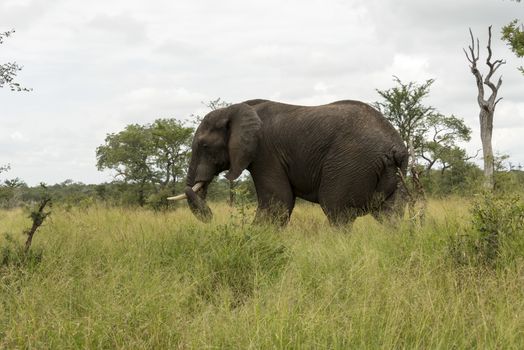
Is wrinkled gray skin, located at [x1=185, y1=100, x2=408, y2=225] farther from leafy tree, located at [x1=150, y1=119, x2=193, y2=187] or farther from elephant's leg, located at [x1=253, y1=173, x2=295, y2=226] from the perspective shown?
leafy tree, located at [x1=150, y1=119, x2=193, y2=187]

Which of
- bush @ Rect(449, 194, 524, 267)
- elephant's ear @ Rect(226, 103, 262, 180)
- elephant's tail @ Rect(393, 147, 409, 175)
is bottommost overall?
bush @ Rect(449, 194, 524, 267)

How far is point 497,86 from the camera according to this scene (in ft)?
61.1

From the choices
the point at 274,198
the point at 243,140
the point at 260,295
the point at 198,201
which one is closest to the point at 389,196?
the point at 274,198

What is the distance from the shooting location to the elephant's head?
7965 mm

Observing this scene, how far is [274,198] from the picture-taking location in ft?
25.6

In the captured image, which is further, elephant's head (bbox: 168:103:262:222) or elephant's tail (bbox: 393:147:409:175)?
elephant's head (bbox: 168:103:262:222)

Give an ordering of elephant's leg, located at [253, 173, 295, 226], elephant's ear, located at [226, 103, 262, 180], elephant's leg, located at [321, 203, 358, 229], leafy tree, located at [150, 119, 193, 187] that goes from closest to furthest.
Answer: elephant's leg, located at [321, 203, 358, 229]
elephant's leg, located at [253, 173, 295, 226]
elephant's ear, located at [226, 103, 262, 180]
leafy tree, located at [150, 119, 193, 187]

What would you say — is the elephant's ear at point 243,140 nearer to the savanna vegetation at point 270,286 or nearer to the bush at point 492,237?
the savanna vegetation at point 270,286

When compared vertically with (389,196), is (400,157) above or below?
above

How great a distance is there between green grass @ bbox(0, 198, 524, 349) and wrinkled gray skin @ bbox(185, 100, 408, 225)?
1.47 meters

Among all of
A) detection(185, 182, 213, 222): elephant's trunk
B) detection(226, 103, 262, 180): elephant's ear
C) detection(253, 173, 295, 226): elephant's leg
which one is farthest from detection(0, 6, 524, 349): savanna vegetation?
detection(226, 103, 262, 180): elephant's ear

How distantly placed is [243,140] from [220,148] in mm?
687

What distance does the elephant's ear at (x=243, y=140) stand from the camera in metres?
7.94

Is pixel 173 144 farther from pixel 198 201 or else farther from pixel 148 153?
pixel 198 201
